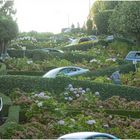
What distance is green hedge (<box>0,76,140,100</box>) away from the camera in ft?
73.0

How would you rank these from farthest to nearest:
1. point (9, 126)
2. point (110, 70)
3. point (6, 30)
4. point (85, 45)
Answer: point (85, 45)
point (6, 30)
point (110, 70)
point (9, 126)

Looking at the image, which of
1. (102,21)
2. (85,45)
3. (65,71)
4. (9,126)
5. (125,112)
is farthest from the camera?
(102,21)

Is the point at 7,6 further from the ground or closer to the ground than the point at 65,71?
further from the ground

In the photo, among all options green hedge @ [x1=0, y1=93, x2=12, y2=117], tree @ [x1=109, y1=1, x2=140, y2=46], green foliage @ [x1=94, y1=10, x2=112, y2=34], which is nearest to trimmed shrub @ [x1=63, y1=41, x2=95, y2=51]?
green foliage @ [x1=94, y1=10, x2=112, y2=34]

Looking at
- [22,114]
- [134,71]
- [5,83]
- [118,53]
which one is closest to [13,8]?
[118,53]

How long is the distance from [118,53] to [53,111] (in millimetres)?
26419

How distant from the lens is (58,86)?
74.4 feet

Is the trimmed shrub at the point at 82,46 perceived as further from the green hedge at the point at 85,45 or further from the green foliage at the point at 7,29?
the green foliage at the point at 7,29

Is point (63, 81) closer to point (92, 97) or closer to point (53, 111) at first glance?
point (92, 97)

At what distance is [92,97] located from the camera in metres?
21.3

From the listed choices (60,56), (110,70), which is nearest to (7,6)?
(60,56)

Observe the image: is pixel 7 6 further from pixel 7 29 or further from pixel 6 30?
pixel 6 30

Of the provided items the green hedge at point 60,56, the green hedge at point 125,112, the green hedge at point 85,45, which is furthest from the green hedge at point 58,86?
the green hedge at point 85,45

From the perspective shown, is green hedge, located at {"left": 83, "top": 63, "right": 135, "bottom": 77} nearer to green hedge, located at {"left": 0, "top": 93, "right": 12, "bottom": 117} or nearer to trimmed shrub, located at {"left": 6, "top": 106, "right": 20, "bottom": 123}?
green hedge, located at {"left": 0, "top": 93, "right": 12, "bottom": 117}
